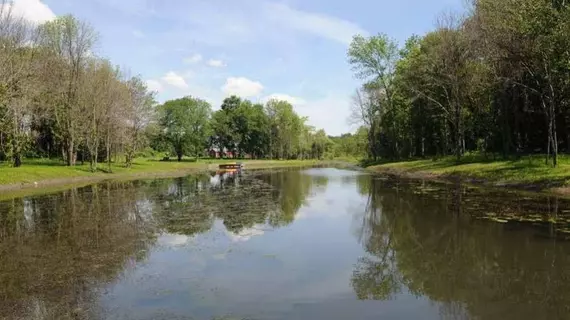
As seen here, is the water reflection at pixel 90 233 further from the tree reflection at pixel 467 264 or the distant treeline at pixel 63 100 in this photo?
the distant treeline at pixel 63 100

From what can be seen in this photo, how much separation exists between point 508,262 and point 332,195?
1763 centimetres

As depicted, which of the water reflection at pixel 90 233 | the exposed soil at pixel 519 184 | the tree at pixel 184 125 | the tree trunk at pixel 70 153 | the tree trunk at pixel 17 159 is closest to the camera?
the water reflection at pixel 90 233

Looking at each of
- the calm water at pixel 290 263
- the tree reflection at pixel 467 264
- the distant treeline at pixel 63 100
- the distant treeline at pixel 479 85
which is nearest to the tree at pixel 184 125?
the distant treeline at pixel 63 100

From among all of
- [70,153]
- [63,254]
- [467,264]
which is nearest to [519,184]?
[467,264]

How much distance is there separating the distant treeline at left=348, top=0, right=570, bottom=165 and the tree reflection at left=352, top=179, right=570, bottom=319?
575 inches

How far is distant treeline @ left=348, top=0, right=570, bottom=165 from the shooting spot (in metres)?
28.0

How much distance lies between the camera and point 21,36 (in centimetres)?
3944

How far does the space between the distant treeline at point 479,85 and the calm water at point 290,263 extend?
13.2 m

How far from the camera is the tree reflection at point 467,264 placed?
7.43 meters

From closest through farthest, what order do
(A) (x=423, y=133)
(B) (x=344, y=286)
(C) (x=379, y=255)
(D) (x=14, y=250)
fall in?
(B) (x=344, y=286)
(C) (x=379, y=255)
(D) (x=14, y=250)
(A) (x=423, y=133)

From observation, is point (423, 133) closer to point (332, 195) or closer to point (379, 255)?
point (332, 195)

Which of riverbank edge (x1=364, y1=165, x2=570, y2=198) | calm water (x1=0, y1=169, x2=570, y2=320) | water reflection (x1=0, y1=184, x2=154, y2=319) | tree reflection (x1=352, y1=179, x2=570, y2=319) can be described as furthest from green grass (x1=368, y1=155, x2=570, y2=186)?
water reflection (x1=0, y1=184, x2=154, y2=319)

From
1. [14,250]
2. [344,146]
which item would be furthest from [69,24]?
[344,146]

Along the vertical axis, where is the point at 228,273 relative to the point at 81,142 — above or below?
below
